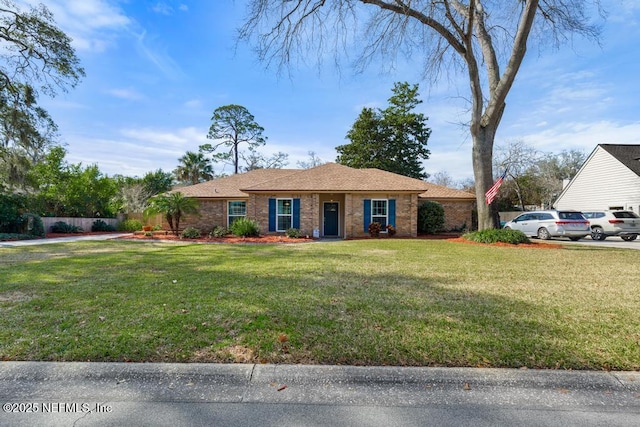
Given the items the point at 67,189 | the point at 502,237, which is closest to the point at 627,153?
the point at 502,237

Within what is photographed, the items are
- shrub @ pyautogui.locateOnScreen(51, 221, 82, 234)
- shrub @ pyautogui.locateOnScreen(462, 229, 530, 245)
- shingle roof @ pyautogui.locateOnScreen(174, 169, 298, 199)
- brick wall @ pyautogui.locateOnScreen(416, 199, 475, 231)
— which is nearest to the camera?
shrub @ pyautogui.locateOnScreen(462, 229, 530, 245)

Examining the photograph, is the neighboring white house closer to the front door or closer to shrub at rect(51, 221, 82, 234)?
the front door

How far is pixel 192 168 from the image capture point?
32.8 metres

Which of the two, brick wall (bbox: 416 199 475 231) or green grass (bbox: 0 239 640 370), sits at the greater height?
brick wall (bbox: 416 199 475 231)

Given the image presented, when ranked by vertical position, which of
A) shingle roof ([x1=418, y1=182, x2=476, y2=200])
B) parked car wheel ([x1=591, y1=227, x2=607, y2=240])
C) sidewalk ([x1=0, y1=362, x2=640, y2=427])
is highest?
shingle roof ([x1=418, y1=182, x2=476, y2=200])

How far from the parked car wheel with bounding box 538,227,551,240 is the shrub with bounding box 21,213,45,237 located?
25.9 metres

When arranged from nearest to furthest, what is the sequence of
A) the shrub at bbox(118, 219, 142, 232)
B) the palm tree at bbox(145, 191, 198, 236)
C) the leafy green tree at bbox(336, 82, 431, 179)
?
the palm tree at bbox(145, 191, 198, 236), the shrub at bbox(118, 219, 142, 232), the leafy green tree at bbox(336, 82, 431, 179)

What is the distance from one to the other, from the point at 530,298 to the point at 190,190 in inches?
728

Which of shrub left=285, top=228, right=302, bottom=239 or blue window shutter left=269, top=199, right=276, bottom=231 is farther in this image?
blue window shutter left=269, top=199, right=276, bottom=231

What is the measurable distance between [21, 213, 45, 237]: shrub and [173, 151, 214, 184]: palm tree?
1643cm

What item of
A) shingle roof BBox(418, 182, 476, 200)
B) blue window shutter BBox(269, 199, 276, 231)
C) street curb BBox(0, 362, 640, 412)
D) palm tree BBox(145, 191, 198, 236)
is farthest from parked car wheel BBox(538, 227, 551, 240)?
palm tree BBox(145, 191, 198, 236)

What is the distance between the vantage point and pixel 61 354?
9.66ft

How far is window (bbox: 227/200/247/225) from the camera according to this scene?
18172mm

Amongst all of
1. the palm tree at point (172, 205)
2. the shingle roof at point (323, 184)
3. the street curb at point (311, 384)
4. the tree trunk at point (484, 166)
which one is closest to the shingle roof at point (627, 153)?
the shingle roof at point (323, 184)
